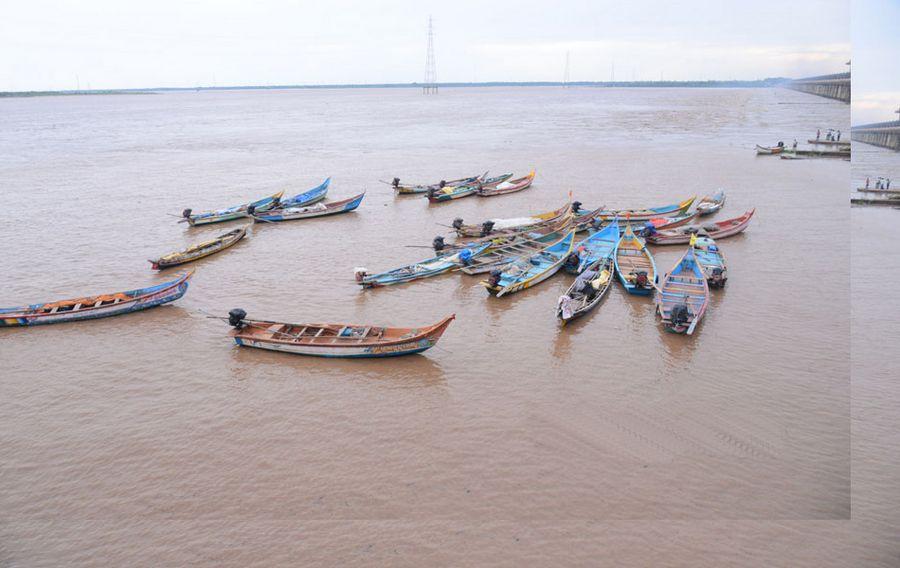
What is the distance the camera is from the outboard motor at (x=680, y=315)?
10797 mm

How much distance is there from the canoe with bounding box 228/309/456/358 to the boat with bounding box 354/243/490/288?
110 inches

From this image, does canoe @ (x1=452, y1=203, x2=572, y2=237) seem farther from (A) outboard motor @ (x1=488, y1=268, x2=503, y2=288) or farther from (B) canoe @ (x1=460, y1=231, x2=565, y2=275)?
(A) outboard motor @ (x1=488, y1=268, x2=503, y2=288)

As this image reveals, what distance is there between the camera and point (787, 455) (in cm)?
737

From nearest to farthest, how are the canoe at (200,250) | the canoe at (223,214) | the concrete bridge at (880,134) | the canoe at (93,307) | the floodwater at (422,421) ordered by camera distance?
1. the concrete bridge at (880,134)
2. the floodwater at (422,421)
3. the canoe at (93,307)
4. the canoe at (200,250)
5. the canoe at (223,214)

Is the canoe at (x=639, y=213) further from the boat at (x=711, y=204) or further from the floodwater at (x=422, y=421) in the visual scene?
the floodwater at (x=422, y=421)

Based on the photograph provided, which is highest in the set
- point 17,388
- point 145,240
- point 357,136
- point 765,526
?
point 357,136

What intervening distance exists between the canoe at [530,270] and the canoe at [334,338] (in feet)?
8.98

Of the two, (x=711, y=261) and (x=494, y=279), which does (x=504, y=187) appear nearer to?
(x=711, y=261)

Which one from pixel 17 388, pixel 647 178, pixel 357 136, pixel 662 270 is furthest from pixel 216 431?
pixel 357 136

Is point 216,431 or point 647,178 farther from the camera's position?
point 647,178

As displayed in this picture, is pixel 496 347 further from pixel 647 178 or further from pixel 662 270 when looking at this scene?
pixel 647 178

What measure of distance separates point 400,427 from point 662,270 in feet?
29.9

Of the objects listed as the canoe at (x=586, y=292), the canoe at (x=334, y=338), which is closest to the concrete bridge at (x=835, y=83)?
the canoe at (x=586, y=292)

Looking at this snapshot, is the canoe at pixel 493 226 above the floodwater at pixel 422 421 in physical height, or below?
above
